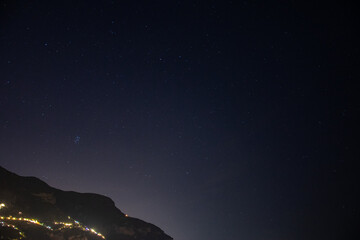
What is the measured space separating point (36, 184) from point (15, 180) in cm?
154

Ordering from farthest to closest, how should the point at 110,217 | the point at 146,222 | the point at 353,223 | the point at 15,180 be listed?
the point at 353,223, the point at 146,222, the point at 110,217, the point at 15,180

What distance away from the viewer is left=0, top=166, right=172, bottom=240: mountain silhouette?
16219 mm

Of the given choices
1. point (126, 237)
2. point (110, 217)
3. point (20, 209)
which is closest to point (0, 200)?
point (20, 209)

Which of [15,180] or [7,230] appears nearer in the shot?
[7,230]

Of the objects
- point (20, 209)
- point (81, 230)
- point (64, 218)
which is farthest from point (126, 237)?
point (20, 209)

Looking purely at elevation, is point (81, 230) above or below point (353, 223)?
below

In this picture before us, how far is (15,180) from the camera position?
55.0 ft

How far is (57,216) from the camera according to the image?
59.6ft

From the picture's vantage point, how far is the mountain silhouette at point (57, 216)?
1622cm

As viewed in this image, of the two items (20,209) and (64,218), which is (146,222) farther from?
(20,209)

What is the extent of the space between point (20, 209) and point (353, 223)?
427ft

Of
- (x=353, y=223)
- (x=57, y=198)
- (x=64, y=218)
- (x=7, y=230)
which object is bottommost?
(x=7, y=230)

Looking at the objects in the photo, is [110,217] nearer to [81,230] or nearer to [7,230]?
[81,230]

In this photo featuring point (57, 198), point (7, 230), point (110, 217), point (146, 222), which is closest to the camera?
point (7, 230)
